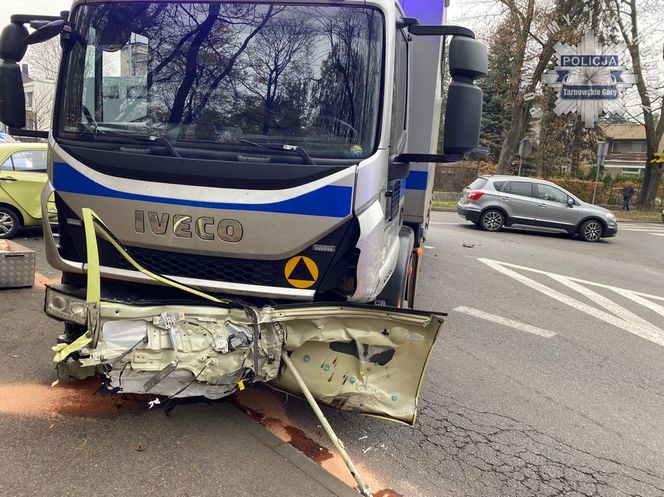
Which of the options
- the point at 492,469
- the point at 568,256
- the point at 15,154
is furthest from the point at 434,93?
the point at 568,256

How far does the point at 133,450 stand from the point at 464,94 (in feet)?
9.39

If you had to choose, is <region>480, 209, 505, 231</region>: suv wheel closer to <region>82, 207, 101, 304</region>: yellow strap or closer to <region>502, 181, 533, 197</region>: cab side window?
<region>502, 181, 533, 197</region>: cab side window

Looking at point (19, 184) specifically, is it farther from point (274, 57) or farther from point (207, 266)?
point (274, 57)

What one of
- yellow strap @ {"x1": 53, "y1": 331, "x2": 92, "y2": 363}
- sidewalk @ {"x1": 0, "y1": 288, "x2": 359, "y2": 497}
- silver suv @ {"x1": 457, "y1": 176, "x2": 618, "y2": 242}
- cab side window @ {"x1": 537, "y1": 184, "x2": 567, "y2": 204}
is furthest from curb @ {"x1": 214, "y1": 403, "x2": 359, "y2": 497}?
cab side window @ {"x1": 537, "y1": 184, "x2": 567, "y2": 204}

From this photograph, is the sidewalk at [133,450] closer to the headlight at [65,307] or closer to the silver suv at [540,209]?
the headlight at [65,307]

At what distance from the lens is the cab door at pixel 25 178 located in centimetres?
884

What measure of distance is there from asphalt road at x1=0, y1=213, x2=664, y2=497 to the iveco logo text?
1.31 metres

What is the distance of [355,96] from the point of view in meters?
3.18

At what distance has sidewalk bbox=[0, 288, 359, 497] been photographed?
2.84m

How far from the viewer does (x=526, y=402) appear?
169 inches

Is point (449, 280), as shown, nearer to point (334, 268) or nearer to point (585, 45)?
point (334, 268)

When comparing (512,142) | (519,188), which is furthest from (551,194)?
(512,142)

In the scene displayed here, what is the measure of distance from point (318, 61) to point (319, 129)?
42 centimetres

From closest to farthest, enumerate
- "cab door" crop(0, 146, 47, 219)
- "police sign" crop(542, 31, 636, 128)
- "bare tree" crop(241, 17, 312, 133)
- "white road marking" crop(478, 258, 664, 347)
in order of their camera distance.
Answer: "bare tree" crop(241, 17, 312, 133) < "white road marking" crop(478, 258, 664, 347) < "cab door" crop(0, 146, 47, 219) < "police sign" crop(542, 31, 636, 128)
